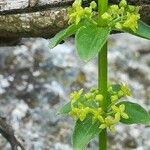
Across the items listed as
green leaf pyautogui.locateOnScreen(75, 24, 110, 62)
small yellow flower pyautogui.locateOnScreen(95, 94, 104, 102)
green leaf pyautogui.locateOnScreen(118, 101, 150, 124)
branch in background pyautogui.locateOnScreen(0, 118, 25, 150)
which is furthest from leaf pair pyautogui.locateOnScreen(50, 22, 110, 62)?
branch in background pyautogui.locateOnScreen(0, 118, 25, 150)

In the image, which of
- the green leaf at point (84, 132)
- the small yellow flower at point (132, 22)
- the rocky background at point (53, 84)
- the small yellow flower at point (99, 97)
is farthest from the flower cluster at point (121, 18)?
the rocky background at point (53, 84)

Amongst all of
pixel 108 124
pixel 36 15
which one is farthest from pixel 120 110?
pixel 36 15

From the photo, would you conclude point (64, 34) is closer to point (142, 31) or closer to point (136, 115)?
point (142, 31)

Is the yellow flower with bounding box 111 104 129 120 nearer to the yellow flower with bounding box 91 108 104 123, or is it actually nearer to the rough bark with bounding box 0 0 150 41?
the yellow flower with bounding box 91 108 104 123

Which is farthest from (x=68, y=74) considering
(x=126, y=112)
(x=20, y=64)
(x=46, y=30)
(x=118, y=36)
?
(x=126, y=112)

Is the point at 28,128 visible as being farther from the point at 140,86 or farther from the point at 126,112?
the point at 126,112
